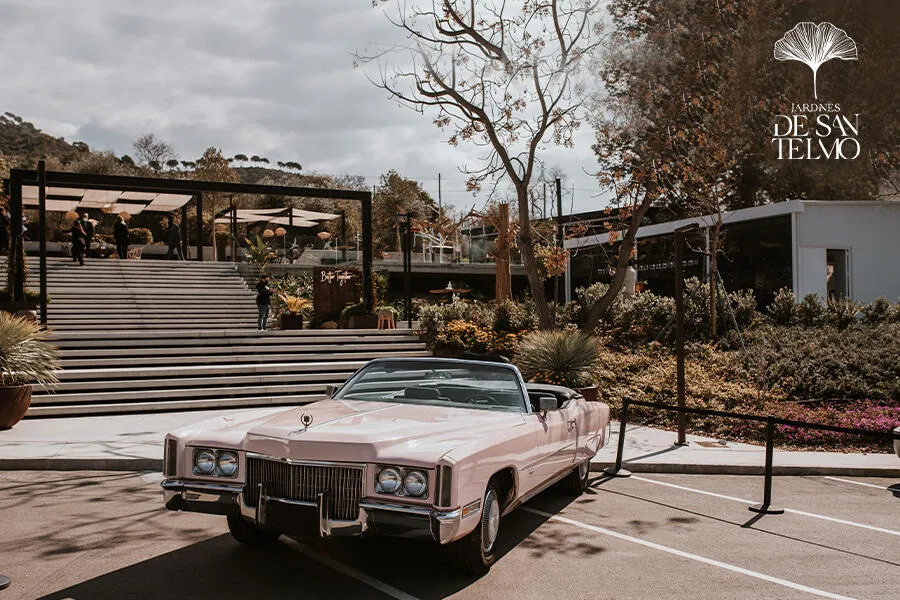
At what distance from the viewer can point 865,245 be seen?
2153 cm

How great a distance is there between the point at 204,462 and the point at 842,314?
648 inches

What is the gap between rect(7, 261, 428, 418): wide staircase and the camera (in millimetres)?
14172

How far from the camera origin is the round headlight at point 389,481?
4492 millimetres

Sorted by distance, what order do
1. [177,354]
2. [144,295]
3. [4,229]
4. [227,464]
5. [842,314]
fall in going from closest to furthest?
1. [227,464]
2. [177,354]
3. [842,314]
4. [144,295]
5. [4,229]

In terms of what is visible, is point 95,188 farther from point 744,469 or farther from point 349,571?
point 349,571

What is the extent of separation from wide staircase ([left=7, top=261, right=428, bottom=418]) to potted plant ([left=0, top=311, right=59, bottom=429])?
1559mm

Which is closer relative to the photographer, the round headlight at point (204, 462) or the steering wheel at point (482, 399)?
the round headlight at point (204, 462)

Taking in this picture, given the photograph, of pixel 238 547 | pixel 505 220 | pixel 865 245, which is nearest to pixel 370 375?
pixel 238 547

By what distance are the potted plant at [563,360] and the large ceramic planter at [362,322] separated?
907 cm

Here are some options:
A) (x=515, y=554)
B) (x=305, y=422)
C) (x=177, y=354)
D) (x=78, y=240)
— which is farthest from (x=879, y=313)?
(x=78, y=240)

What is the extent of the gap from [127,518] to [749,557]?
16.4 ft

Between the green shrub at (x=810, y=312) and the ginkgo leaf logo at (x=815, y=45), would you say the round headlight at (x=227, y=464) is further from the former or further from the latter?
the ginkgo leaf logo at (x=815, y=45)

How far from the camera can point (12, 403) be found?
11266 millimetres

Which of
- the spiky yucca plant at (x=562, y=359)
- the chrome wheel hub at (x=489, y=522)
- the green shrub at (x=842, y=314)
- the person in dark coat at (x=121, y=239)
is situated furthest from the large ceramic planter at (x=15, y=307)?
the green shrub at (x=842, y=314)
